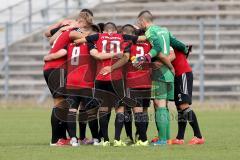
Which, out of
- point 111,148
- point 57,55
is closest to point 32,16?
point 57,55

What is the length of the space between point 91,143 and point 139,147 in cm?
128

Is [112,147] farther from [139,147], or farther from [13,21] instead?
[13,21]

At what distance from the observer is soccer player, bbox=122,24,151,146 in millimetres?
15102

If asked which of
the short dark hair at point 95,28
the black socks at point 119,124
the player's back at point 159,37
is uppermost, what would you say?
the short dark hair at point 95,28

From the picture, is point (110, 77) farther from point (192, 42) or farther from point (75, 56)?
point (192, 42)

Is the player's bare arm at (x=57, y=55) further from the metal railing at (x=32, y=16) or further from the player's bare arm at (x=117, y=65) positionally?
the metal railing at (x=32, y=16)

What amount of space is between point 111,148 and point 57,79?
1.74 metres

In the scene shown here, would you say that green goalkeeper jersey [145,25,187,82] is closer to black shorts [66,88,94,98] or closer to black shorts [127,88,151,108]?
black shorts [127,88,151,108]

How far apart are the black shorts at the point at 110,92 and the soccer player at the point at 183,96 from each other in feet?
3.29

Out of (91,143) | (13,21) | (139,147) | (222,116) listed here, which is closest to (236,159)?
→ (139,147)

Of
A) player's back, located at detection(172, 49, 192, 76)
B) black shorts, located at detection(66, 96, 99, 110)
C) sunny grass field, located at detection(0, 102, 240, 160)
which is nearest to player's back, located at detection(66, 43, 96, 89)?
black shorts, located at detection(66, 96, 99, 110)

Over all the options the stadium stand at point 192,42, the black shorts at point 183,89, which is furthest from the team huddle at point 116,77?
the stadium stand at point 192,42

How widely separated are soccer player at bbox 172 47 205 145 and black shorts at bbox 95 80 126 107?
1.00 m

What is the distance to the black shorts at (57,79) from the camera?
50.4ft
